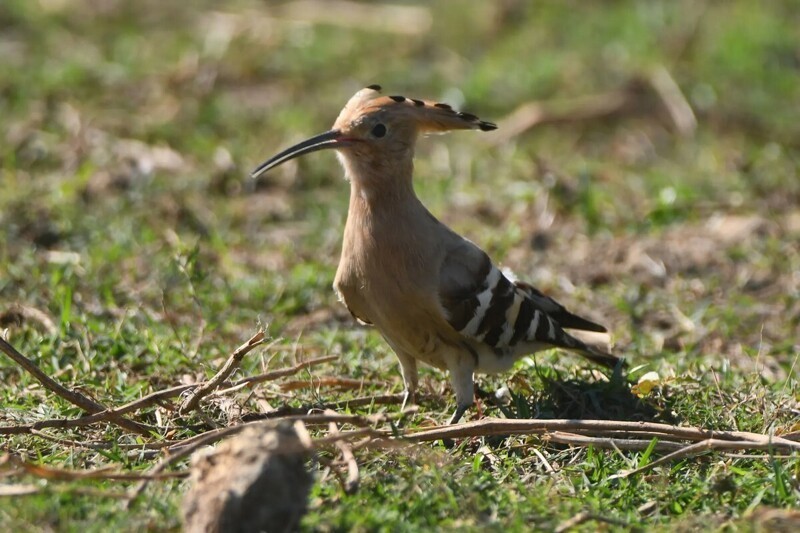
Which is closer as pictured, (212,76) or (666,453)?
(666,453)

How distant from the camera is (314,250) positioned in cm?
535

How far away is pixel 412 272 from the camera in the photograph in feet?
11.8

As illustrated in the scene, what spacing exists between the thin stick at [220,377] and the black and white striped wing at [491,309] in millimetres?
563

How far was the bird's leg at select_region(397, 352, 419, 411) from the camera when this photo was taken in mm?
3711

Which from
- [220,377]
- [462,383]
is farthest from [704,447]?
[220,377]

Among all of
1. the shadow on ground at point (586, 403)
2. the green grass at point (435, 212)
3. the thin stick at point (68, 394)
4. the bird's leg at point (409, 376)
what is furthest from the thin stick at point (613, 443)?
the thin stick at point (68, 394)

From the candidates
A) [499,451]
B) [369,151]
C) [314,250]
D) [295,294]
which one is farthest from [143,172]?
[499,451]

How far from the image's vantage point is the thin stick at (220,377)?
3.36m

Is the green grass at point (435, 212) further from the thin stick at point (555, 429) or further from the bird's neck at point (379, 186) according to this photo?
the bird's neck at point (379, 186)

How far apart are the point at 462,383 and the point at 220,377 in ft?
2.37

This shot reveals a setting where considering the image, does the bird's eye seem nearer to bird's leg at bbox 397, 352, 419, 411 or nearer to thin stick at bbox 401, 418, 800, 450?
bird's leg at bbox 397, 352, 419, 411

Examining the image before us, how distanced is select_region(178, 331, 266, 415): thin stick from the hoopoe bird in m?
0.38

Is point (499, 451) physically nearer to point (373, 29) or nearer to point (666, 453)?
point (666, 453)

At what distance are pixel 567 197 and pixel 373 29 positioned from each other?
284 cm
